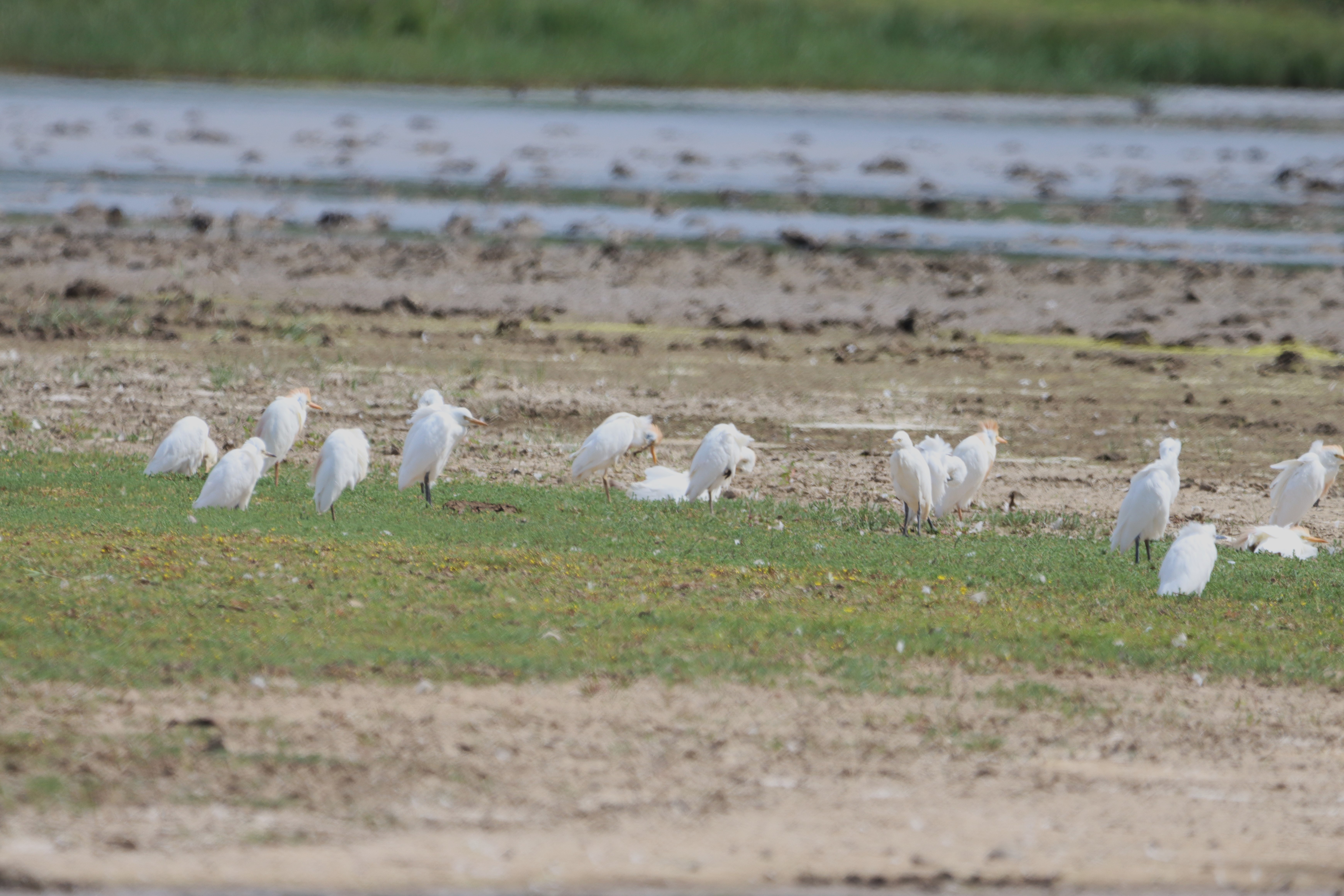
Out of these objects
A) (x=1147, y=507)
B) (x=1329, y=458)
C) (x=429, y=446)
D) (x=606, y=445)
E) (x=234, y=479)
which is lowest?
(x=1147, y=507)

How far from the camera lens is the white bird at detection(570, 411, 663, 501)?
12.0m

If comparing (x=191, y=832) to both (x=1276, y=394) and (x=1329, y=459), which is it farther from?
(x=1276, y=394)

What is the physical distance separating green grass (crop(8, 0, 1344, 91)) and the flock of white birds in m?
40.7

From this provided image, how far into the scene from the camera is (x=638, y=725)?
742cm

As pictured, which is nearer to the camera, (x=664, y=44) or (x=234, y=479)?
(x=234, y=479)

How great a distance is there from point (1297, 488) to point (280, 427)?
656cm

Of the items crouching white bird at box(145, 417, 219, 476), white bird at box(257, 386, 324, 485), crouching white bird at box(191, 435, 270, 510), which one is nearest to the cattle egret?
white bird at box(257, 386, 324, 485)

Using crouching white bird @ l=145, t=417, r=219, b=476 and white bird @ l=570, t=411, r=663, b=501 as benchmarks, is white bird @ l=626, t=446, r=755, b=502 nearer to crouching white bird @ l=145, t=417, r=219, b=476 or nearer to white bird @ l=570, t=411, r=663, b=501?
white bird @ l=570, t=411, r=663, b=501

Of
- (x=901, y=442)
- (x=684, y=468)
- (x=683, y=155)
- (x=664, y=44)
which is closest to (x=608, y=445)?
(x=684, y=468)

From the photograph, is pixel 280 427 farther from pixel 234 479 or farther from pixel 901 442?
pixel 901 442

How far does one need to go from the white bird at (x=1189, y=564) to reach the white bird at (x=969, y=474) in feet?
6.62

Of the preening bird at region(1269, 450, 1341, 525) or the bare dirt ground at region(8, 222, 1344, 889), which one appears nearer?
the bare dirt ground at region(8, 222, 1344, 889)

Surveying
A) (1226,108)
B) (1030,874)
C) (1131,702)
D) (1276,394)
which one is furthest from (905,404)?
(1226,108)

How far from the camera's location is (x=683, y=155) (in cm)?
3678
